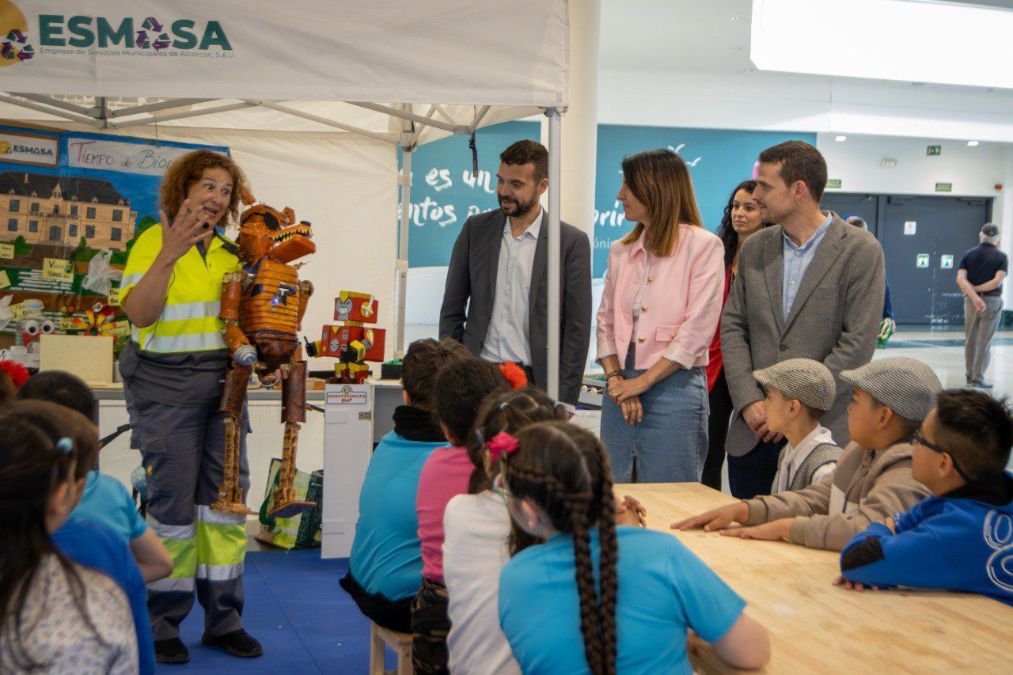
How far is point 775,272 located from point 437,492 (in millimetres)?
1470

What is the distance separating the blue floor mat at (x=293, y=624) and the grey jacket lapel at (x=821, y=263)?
1907 millimetres

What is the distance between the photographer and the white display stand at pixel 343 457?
177 inches

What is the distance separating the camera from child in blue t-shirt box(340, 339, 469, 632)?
261 centimetres

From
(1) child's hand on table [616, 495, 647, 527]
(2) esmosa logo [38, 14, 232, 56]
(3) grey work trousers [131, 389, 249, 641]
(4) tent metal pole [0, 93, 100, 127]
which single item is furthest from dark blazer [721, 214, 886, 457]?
(4) tent metal pole [0, 93, 100, 127]

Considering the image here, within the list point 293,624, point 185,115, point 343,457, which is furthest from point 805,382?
point 185,115

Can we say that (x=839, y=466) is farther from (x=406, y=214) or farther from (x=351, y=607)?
(x=406, y=214)

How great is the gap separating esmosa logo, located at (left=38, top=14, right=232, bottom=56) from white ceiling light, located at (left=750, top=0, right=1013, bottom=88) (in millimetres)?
8479

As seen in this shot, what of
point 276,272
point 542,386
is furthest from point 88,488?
point 542,386

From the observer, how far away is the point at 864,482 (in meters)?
2.26

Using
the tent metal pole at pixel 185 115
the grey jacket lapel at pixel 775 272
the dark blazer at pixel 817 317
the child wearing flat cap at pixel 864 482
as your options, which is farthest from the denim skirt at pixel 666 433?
the tent metal pole at pixel 185 115

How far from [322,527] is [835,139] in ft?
44.3

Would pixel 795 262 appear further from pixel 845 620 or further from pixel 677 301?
pixel 845 620

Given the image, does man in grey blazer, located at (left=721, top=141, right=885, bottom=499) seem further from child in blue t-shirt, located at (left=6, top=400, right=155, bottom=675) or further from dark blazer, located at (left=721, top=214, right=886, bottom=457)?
child in blue t-shirt, located at (left=6, top=400, right=155, bottom=675)

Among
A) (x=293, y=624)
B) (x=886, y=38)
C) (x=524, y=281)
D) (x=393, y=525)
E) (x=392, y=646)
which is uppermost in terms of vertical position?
(x=886, y=38)
